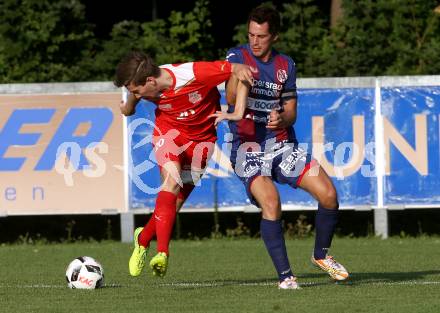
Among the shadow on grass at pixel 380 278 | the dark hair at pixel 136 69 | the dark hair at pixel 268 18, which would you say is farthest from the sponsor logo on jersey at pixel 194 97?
the shadow on grass at pixel 380 278

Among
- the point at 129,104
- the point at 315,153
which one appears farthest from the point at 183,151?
the point at 315,153

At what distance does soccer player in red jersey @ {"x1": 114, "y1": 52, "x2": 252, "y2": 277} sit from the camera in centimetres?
904

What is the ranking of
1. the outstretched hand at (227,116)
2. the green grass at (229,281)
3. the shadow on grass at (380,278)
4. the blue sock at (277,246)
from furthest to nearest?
the shadow on grass at (380,278), the blue sock at (277,246), the outstretched hand at (227,116), the green grass at (229,281)

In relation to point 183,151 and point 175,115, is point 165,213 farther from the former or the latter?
point 175,115

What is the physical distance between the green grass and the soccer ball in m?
0.10

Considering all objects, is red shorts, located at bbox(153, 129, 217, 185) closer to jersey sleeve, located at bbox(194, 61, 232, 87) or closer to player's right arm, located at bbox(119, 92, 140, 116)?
player's right arm, located at bbox(119, 92, 140, 116)

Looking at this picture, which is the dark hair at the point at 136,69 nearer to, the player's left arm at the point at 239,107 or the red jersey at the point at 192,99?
the red jersey at the point at 192,99

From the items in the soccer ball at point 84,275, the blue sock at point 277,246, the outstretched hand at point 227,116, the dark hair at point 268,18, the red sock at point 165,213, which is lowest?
the soccer ball at point 84,275

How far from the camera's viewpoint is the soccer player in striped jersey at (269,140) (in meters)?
9.22

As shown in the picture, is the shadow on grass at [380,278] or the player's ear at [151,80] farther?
the shadow on grass at [380,278]

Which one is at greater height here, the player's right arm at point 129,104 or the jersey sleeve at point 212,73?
the jersey sleeve at point 212,73

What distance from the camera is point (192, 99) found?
9242mm

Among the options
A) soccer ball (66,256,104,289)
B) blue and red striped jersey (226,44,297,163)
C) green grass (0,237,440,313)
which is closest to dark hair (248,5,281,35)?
blue and red striped jersey (226,44,297,163)

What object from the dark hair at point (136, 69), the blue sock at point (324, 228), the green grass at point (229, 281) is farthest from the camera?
the blue sock at point (324, 228)
